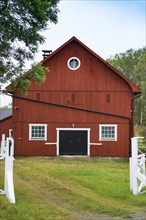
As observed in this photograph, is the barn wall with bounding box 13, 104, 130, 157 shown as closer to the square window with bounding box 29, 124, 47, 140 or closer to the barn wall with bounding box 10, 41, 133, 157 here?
the barn wall with bounding box 10, 41, 133, 157

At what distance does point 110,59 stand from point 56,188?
56.2m

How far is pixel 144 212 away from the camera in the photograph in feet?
31.8

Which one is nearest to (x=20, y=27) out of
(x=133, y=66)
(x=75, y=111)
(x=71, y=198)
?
(x=71, y=198)

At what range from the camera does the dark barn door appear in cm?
2664

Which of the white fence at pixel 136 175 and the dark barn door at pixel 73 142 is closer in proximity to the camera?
the white fence at pixel 136 175

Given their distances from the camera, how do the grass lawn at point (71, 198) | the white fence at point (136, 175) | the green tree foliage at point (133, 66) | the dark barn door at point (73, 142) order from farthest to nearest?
the green tree foliage at point (133, 66)
the dark barn door at point (73, 142)
the white fence at point (136, 175)
the grass lawn at point (71, 198)

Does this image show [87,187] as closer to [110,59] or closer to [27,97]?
[27,97]

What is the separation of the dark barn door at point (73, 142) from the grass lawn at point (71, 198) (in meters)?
9.20

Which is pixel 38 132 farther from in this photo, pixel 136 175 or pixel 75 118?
pixel 136 175

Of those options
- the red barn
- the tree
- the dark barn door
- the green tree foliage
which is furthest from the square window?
the green tree foliage

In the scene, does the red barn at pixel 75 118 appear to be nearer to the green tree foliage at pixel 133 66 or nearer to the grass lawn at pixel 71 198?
the grass lawn at pixel 71 198

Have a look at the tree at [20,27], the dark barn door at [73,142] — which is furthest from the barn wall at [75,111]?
the tree at [20,27]

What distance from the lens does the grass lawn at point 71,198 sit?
9.26 meters

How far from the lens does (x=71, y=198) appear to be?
11531mm
